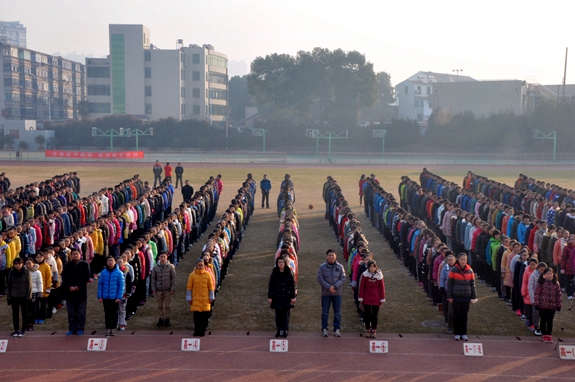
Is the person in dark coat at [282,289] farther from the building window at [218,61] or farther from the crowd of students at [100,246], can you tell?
the building window at [218,61]

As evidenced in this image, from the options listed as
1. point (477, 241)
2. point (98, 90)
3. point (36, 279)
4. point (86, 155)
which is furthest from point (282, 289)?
point (98, 90)

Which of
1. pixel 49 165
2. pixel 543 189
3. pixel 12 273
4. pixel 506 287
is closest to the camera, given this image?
pixel 12 273

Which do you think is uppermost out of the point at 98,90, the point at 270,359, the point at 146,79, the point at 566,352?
the point at 146,79

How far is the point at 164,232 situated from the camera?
15.9 m

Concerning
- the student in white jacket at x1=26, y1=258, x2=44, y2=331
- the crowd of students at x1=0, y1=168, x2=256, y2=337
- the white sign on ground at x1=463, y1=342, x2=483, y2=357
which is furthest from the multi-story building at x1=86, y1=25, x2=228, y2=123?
the white sign on ground at x1=463, y1=342, x2=483, y2=357

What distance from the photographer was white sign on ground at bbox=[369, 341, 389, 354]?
11.2m

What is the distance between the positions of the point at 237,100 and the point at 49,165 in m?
75.6

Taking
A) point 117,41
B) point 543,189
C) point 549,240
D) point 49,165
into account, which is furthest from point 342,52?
point 549,240

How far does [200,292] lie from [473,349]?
15.9 ft

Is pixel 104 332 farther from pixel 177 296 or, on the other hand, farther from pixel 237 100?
pixel 237 100

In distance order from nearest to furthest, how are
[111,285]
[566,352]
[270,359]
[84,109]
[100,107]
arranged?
1. [270,359]
2. [566,352]
3. [111,285]
4. [84,109]
5. [100,107]

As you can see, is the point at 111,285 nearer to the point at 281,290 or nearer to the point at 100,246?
the point at 281,290

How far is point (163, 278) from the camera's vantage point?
12.3 meters

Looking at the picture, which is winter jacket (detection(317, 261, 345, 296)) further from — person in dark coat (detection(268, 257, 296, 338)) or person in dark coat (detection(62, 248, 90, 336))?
person in dark coat (detection(62, 248, 90, 336))
